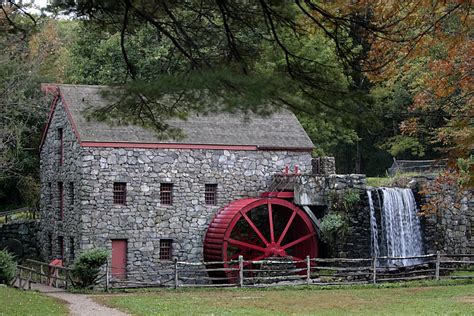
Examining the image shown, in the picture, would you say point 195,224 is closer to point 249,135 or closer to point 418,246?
point 249,135

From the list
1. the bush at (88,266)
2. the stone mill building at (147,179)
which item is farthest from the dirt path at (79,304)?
the stone mill building at (147,179)

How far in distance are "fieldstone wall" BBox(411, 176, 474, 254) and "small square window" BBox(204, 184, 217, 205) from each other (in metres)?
6.43

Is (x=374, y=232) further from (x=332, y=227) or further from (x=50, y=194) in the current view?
(x=50, y=194)

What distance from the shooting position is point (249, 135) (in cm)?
2744

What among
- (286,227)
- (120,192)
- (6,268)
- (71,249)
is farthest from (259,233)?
(6,268)

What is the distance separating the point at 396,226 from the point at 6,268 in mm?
12099

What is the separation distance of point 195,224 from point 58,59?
19334 mm

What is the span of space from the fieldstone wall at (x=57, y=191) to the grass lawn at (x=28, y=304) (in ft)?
16.8

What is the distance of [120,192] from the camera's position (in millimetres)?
25234

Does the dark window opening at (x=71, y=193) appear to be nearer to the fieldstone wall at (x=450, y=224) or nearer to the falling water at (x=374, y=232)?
the falling water at (x=374, y=232)

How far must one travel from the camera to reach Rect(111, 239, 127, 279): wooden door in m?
24.7

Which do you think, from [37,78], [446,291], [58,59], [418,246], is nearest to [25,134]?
[37,78]

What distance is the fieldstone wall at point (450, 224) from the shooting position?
88.9 feet

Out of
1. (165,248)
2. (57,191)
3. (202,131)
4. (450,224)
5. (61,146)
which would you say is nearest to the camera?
(165,248)
